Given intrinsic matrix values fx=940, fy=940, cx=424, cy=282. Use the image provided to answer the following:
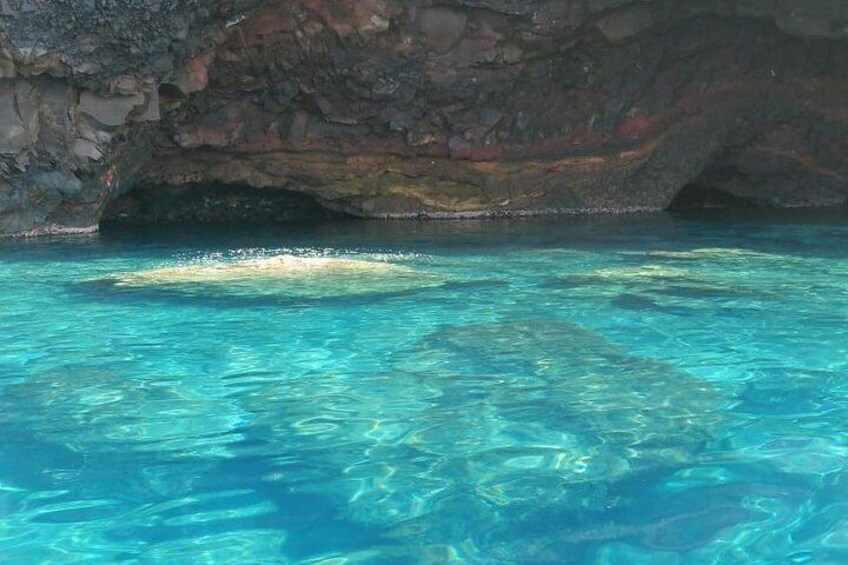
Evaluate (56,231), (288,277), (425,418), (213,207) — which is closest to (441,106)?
(213,207)

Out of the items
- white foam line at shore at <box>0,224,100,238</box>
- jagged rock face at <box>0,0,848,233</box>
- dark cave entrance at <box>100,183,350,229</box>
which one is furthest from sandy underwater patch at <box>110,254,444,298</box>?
dark cave entrance at <box>100,183,350,229</box>

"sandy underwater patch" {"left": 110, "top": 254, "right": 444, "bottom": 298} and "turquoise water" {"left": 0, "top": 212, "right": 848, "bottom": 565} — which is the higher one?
"sandy underwater patch" {"left": 110, "top": 254, "right": 444, "bottom": 298}

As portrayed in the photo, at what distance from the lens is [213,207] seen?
1795cm

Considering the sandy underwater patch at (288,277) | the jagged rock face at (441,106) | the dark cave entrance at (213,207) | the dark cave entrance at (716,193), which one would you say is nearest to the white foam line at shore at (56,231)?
the jagged rock face at (441,106)

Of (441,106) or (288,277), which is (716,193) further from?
(288,277)

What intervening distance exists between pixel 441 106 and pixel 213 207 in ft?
16.0

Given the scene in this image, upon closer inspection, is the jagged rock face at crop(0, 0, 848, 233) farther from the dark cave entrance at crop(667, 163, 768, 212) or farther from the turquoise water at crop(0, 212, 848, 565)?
the turquoise water at crop(0, 212, 848, 565)

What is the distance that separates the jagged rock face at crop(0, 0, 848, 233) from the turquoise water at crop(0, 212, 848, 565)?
4875 mm

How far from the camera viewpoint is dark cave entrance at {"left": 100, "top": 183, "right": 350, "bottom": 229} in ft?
56.6

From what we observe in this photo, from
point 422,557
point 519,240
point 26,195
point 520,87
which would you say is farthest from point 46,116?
point 422,557

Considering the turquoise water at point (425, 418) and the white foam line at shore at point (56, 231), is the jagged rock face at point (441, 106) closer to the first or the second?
the white foam line at shore at point (56, 231)

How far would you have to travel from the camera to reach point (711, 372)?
5352 mm

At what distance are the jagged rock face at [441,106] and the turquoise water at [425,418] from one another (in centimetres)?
487

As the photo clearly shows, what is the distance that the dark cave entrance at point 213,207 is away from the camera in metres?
17.2
